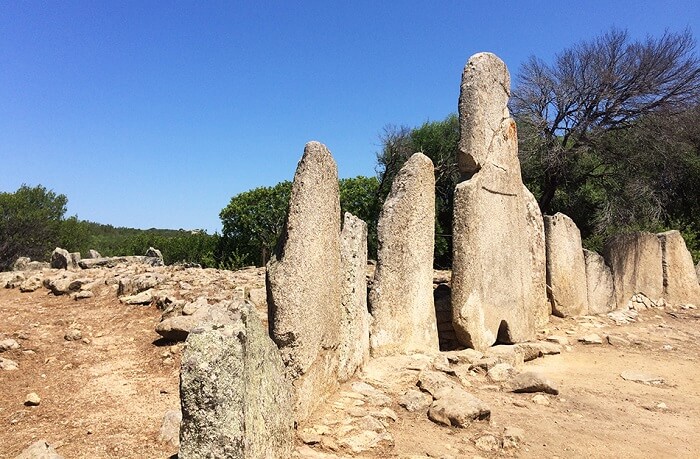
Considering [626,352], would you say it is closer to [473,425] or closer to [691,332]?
[691,332]

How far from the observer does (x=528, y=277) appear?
7.53 meters

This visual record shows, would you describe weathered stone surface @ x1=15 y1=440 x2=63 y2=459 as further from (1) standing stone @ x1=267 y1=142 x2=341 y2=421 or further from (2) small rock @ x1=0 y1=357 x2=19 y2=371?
(2) small rock @ x1=0 y1=357 x2=19 y2=371

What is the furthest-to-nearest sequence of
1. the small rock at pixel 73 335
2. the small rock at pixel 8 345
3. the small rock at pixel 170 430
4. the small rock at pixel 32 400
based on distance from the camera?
the small rock at pixel 73 335 < the small rock at pixel 8 345 < the small rock at pixel 32 400 < the small rock at pixel 170 430

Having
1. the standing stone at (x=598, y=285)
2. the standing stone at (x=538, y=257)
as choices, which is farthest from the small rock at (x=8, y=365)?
the standing stone at (x=598, y=285)

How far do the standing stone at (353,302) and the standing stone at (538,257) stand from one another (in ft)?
11.8

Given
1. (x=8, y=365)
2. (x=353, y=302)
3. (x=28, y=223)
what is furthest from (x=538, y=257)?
A: (x=28, y=223)

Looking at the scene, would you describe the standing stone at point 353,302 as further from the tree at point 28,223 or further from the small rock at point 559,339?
the tree at point 28,223

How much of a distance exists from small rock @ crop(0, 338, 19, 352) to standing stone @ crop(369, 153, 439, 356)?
3.63m

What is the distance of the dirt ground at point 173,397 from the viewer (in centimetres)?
390

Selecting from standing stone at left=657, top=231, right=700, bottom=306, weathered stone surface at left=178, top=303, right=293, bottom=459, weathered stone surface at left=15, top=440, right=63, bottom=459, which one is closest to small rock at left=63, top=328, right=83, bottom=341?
weathered stone surface at left=15, top=440, right=63, bottom=459

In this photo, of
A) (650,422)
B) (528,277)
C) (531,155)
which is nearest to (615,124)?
(531,155)

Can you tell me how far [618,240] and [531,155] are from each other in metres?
5.87

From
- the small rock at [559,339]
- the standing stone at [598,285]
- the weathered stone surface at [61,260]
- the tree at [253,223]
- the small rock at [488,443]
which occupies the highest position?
the tree at [253,223]

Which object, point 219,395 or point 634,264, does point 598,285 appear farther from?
A: point 219,395
